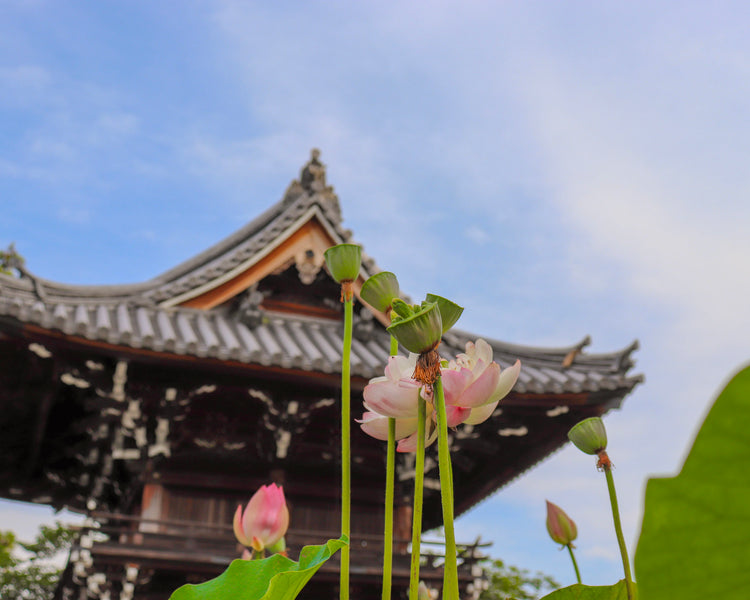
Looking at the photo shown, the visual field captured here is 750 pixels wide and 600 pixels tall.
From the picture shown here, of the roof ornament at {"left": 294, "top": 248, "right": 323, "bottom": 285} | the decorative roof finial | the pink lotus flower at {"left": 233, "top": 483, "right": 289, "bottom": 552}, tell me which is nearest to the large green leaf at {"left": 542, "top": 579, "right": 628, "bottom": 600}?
the pink lotus flower at {"left": 233, "top": 483, "right": 289, "bottom": 552}

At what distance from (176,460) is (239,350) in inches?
44.0

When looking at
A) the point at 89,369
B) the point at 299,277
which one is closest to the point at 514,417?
the point at 299,277

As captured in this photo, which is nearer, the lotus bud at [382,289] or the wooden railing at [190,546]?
the lotus bud at [382,289]

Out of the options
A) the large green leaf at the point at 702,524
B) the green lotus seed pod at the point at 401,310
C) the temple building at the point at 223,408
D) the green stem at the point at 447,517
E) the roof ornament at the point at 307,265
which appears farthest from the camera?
the roof ornament at the point at 307,265

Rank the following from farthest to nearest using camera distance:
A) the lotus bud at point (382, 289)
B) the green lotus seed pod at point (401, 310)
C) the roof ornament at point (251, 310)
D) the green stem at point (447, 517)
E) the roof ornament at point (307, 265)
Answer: the roof ornament at point (307, 265) → the roof ornament at point (251, 310) → the lotus bud at point (382, 289) → the green lotus seed pod at point (401, 310) → the green stem at point (447, 517)

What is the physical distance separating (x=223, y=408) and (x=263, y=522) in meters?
3.68

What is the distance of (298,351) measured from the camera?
16.1 ft

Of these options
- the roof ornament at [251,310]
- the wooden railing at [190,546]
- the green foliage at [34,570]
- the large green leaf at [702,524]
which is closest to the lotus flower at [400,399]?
the large green leaf at [702,524]

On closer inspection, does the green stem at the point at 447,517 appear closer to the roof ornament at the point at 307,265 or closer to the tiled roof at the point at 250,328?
the tiled roof at the point at 250,328

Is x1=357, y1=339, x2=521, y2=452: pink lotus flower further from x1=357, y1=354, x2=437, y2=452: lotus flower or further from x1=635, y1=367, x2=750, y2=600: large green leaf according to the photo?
x1=635, y1=367, x2=750, y2=600: large green leaf

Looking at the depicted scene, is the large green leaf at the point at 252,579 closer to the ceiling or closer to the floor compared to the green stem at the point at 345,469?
closer to the floor

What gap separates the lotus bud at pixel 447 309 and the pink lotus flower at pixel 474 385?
0.04 meters

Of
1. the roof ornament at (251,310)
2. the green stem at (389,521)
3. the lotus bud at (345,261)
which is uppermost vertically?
the roof ornament at (251,310)

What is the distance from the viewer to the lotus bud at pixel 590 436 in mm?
791
